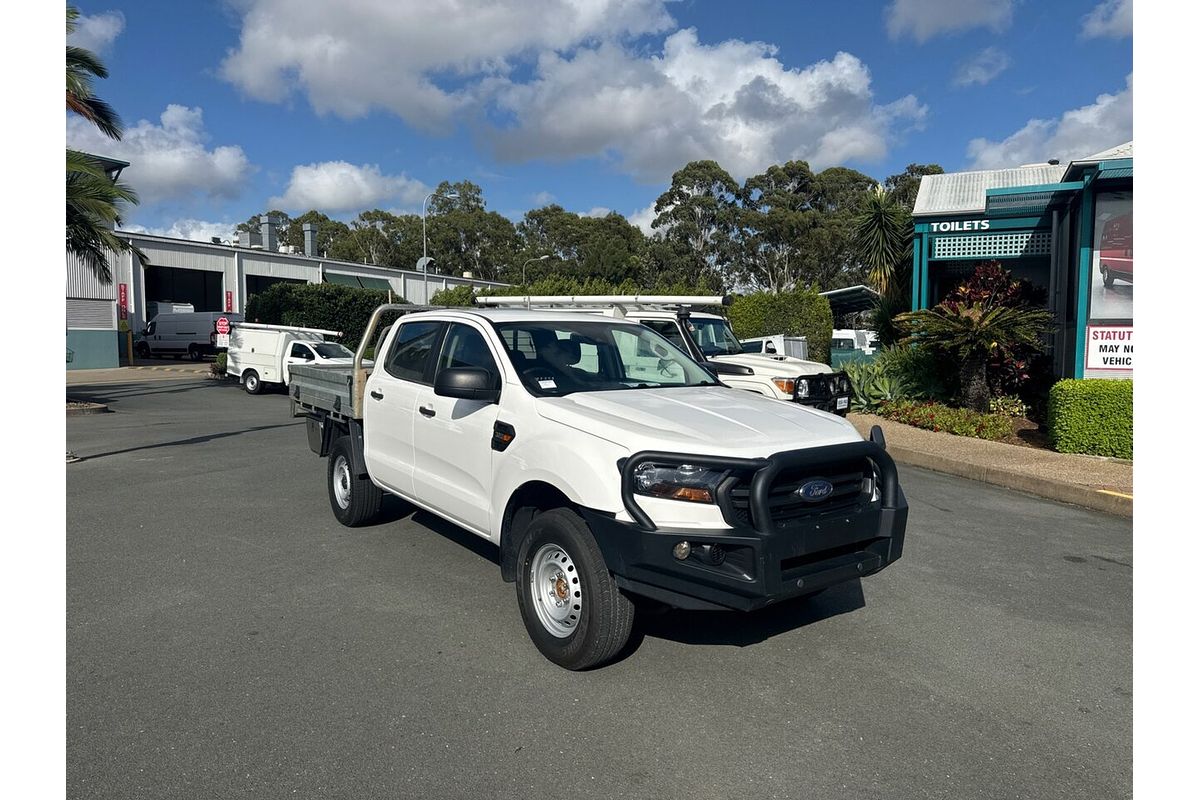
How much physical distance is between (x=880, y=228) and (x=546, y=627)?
18753 millimetres

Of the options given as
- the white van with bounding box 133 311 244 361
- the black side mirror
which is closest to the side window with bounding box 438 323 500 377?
the black side mirror

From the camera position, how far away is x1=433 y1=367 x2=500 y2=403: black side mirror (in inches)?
182

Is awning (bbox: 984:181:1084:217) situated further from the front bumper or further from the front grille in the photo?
the front bumper

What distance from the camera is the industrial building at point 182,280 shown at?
3100 cm

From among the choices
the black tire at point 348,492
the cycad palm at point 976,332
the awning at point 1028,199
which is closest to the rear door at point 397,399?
the black tire at point 348,492

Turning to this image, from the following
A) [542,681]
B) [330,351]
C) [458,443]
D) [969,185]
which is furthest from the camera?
[330,351]

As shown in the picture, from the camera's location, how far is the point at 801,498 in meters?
3.94

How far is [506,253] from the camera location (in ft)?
233

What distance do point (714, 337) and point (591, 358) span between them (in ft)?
→ 25.8

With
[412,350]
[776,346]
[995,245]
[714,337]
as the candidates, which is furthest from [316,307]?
[412,350]

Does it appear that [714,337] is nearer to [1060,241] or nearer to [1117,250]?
[1117,250]

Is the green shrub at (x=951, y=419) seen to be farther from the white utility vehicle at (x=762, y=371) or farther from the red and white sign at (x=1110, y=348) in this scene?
the white utility vehicle at (x=762, y=371)

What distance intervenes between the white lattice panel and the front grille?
14.2 meters
